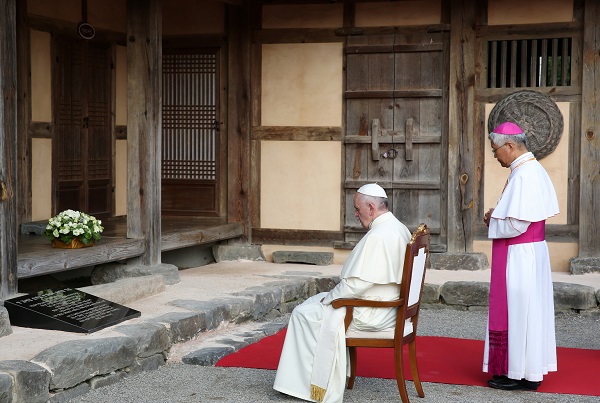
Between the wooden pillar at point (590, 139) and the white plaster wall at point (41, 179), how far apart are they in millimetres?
5616

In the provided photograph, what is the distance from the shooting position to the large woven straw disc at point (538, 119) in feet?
35.0

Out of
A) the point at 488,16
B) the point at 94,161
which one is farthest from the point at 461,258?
the point at 94,161

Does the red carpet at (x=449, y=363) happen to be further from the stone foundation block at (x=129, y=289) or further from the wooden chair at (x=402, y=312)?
the stone foundation block at (x=129, y=289)

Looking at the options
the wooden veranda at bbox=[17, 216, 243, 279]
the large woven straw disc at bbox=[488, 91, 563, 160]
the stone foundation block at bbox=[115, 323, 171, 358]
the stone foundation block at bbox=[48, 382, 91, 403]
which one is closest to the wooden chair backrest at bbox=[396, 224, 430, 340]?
the stone foundation block at bbox=[115, 323, 171, 358]

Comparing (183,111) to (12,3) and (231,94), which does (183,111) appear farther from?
(12,3)

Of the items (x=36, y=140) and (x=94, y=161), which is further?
(x=94, y=161)

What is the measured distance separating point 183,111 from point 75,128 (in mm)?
1545

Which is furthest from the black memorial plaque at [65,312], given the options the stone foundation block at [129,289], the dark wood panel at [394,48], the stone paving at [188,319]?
the dark wood panel at [394,48]

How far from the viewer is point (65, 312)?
723 cm

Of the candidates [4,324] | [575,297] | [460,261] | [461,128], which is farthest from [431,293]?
[4,324]

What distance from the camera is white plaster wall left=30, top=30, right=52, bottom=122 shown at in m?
10.1

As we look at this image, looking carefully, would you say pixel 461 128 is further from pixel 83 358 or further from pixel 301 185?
pixel 83 358

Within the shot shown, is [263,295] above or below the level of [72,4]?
below

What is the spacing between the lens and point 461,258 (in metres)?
10.9
